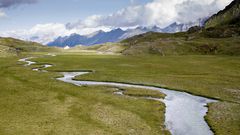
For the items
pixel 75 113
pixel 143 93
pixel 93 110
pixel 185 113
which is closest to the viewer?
pixel 75 113

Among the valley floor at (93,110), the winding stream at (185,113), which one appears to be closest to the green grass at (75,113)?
the valley floor at (93,110)

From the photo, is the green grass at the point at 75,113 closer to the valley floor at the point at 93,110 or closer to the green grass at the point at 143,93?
the valley floor at the point at 93,110

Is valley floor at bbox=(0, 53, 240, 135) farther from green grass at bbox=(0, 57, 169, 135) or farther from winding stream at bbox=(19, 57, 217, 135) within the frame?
winding stream at bbox=(19, 57, 217, 135)

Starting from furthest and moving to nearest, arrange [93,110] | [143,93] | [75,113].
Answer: [143,93] → [93,110] → [75,113]

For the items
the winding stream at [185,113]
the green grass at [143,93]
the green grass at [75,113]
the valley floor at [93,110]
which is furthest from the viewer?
the green grass at [143,93]

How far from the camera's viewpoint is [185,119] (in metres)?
37.4

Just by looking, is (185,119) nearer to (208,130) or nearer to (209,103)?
(208,130)

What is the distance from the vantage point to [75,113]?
3988 centimetres

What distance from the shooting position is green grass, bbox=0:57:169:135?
3284 cm

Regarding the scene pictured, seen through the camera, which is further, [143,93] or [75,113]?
[143,93]

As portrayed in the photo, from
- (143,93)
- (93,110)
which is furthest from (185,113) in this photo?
(143,93)

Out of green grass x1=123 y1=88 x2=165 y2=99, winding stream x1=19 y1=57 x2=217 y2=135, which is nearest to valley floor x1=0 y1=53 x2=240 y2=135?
green grass x1=123 y1=88 x2=165 y2=99

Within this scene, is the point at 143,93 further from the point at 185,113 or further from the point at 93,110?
the point at 93,110

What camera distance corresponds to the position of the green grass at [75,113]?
32.8m
